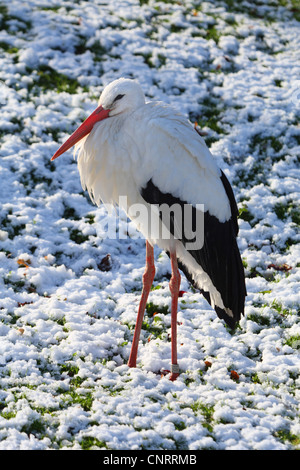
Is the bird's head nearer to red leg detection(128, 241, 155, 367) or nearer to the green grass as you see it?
red leg detection(128, 241, 155, 367)

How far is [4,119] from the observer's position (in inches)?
278

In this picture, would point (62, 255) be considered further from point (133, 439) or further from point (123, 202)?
point (133, 439)

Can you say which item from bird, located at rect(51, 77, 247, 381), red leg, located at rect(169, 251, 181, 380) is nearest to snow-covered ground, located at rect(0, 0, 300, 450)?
red leg, located at rect(169, 251, 181, 380)

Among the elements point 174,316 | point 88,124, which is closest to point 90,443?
point 174,316

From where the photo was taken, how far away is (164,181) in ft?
13.3

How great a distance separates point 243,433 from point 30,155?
419 centimetres

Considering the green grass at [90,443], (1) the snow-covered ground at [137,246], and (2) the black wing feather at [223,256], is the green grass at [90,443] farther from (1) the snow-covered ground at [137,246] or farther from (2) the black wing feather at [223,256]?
(2) the black wing feather at [223,256]

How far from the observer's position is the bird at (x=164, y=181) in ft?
13.3

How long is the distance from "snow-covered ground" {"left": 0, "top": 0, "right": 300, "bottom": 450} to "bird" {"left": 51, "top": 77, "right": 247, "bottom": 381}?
38cm

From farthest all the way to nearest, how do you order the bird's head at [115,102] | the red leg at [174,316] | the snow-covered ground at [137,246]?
1. the red leg at [174,316]
2. the bird's head at [115,102]
3. the snow-covered ground at [137,246]

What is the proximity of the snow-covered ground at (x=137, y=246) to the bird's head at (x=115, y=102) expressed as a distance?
1519mm

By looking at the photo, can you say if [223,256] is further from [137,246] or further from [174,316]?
[137,246]

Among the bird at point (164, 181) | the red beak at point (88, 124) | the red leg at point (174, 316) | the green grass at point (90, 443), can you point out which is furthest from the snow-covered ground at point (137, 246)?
the red beak at point (88, 124)

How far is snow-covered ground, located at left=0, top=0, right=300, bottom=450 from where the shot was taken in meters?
3.71
